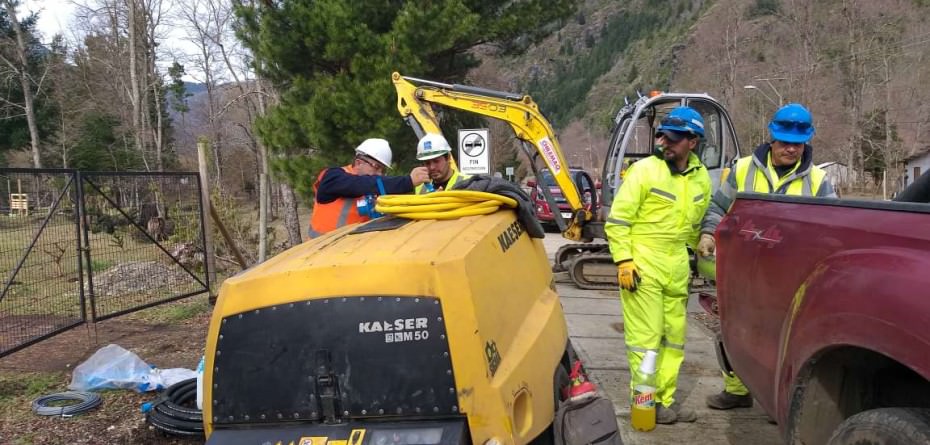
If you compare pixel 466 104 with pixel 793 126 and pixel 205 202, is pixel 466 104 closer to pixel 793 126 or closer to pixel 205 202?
pixel 205 202

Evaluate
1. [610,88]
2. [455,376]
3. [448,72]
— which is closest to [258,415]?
[455,376]

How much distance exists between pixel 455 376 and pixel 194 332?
19.1 ft

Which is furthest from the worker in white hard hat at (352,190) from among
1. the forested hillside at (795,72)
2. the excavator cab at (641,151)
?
the forested hillside at (795,72)

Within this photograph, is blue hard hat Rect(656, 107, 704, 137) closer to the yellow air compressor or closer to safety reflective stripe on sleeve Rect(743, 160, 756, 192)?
safety reflective stripe on sleeve Rect(743, 160, 756, 192)

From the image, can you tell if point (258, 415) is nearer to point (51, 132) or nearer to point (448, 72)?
point (448, 72)

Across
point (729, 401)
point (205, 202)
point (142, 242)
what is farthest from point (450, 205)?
point (142, 242)

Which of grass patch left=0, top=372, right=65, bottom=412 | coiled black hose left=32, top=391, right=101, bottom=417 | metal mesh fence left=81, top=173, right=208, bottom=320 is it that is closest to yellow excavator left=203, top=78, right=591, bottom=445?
coiled black hose left=32, top=391, right=101, bottom=417

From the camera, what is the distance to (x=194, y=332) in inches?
289

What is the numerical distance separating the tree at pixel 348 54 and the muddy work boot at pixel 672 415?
28.8ft

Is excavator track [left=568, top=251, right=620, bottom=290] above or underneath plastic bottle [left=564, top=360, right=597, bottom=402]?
underneath

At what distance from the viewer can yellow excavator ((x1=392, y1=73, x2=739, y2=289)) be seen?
376 inches

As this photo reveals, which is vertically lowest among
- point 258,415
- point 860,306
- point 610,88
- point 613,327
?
point 613,327

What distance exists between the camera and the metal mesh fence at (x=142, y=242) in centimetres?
838

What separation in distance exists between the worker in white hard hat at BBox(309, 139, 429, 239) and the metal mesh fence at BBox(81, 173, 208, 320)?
400 cm
